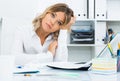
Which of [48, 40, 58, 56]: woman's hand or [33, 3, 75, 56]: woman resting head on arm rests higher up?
[33, 3, 75, 56]: woman resting head on arm

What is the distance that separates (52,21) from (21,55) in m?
0.53

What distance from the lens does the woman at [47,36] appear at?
2234mm

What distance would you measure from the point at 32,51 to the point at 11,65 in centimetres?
152

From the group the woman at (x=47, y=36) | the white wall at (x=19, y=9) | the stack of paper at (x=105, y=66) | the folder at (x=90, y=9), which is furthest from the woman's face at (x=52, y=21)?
the stack of paper at (x=105, y=66)

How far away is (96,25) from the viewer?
10.0ft

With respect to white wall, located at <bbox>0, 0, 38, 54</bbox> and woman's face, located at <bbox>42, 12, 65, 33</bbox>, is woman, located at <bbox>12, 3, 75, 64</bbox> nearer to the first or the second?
woman's face, located at <bbox>42, 12, 65, 33</bbox>

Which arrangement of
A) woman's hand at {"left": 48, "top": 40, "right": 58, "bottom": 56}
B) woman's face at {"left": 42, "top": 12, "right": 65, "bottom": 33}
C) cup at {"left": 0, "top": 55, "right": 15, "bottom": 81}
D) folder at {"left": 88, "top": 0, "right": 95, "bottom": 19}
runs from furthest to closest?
1. folder at {"left": 88, "top": 0, "right": 95, "bottom": 19}
2. woman's face at {"left": 42, "top": 12, "right": 65, "bottom": 33}
3. woman's hand at {"left": 48, "top": 40, "right": 58, "bottom": 56}
4. cup at {"left": 0, "top": 55, "right": 15, "bottom": 81}

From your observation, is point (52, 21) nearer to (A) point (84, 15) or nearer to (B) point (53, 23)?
(B) point (53, 23)

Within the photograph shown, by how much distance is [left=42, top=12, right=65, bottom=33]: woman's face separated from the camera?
233 centimetres

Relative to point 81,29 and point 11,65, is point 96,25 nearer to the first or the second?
point 81,29

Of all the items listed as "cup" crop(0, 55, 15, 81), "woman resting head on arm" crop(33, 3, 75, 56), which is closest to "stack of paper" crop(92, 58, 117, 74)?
"cup" crop(0, 55, 15, 81)

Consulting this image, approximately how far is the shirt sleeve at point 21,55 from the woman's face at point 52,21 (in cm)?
25

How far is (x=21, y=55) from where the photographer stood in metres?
1.99

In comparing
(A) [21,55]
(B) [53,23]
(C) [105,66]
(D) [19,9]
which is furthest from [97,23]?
(C) [105,66]
